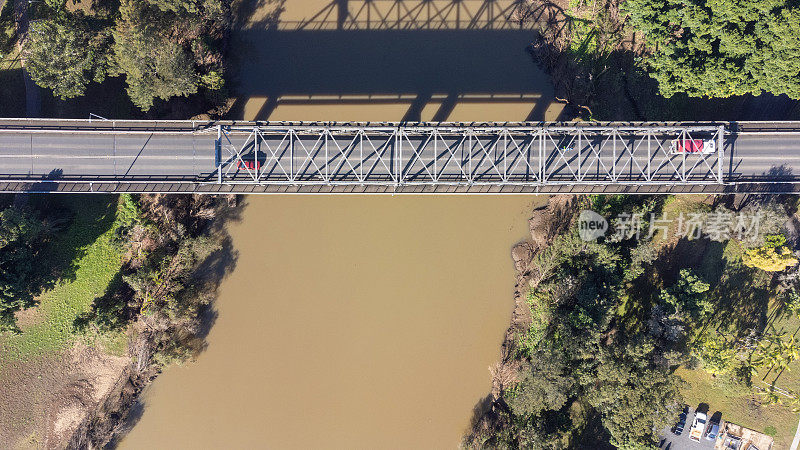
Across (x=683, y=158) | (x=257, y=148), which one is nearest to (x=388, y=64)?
(x=257, y=148)

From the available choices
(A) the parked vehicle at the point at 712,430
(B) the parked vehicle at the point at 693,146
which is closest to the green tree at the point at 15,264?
(B) the parked vehicle at the point at 693,146

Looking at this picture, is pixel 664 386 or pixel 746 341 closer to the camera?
pixel 664 386

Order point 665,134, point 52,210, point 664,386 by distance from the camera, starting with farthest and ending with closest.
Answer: point 52,210, point 665,134, point 664,386

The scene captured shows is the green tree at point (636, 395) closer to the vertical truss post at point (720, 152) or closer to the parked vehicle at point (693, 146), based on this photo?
the vertical truss post at point (720, 152)

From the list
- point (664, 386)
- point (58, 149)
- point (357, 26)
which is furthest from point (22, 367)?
point (664, 386)

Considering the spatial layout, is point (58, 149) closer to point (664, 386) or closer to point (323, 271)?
point (323, 271)

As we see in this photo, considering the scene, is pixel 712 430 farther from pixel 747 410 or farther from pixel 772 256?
pixel 772 256

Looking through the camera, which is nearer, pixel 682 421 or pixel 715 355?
pixel 715 355
